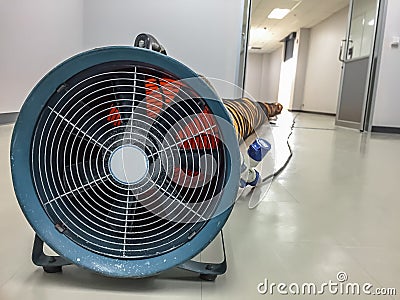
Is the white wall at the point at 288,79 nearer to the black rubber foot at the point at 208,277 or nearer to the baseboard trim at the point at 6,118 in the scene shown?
the baseboard trim at the point at 6,118

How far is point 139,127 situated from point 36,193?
0.78 ft

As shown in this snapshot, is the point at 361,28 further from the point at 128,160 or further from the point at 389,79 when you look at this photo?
the point at 128,160

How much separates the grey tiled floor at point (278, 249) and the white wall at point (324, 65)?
8.10 meters

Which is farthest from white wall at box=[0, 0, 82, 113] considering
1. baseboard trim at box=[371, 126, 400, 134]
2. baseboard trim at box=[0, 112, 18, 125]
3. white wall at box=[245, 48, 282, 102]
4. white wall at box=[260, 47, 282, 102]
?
white wall at box=[245, 48, 282, 102]

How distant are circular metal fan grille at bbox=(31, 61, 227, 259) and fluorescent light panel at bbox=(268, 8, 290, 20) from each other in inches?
364

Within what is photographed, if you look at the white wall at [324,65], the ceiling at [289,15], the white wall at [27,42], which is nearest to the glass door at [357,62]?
the ceiling at [289,15]

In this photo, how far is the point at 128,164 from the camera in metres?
0.66

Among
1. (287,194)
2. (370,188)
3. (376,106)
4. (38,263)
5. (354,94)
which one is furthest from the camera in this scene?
(354,94)

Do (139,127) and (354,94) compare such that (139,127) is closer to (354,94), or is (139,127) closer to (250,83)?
(354,94)

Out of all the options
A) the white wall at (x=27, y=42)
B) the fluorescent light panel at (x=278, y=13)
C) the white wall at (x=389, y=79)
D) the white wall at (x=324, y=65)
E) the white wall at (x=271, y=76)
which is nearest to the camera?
the white wall at (x=27, y=42)

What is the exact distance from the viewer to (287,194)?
4.73ft

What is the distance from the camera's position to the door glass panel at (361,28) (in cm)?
503

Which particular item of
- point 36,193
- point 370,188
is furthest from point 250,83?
point 36,193

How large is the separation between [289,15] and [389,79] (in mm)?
5429
